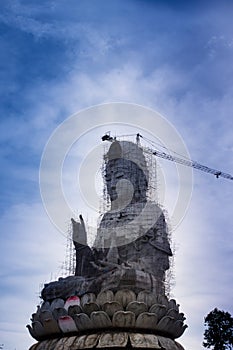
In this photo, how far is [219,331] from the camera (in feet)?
86.3

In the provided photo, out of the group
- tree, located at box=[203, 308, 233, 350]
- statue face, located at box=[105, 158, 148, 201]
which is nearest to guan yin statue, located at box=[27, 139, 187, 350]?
statue face, located at box=[105, 158, 148, 201]

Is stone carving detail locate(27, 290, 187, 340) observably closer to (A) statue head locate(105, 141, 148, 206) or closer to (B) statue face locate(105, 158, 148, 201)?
(A) statue head locate(105, 141, 148, 206)

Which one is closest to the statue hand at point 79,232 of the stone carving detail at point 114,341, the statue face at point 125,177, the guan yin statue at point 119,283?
the guan yin statue at point 119,283

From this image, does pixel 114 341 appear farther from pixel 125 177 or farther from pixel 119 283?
pixel 125 177

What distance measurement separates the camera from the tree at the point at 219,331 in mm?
26031

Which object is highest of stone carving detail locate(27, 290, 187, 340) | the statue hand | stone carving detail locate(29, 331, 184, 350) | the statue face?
the statue face

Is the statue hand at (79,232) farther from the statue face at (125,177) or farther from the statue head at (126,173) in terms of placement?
the statue face at (125,177)

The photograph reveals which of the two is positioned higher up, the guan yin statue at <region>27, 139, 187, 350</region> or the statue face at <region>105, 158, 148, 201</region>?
the statue face at <region>105, 158, 148, 201</region>

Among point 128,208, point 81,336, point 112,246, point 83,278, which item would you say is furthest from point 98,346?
point 128,208

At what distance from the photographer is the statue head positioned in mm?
25047

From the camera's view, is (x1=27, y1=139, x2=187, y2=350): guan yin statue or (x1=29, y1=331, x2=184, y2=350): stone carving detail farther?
(x1=27, y1=139, x2=187, y2=350): guan yin statue

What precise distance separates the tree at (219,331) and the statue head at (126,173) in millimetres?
7623

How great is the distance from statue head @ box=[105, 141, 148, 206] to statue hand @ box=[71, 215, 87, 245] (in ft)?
9.20

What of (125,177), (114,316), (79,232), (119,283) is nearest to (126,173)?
(125,177)
